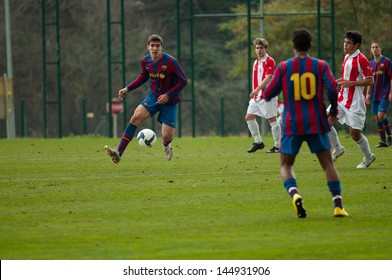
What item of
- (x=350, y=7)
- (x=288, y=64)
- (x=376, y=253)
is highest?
(x=350, y=7)

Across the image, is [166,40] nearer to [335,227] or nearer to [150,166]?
[150,166]

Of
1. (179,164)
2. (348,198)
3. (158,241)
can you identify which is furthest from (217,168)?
(158,241)

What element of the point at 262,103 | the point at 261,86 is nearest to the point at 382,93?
the point at 262,103

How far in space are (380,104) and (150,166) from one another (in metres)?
7.81

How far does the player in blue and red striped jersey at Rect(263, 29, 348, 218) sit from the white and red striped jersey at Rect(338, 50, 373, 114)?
6.07m

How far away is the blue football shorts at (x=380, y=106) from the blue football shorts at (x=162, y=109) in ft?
23.2

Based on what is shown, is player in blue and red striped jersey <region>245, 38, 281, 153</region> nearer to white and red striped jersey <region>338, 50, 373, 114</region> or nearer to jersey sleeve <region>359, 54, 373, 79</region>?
white and red striped jersey <region>338, 50, 373, 114</region>

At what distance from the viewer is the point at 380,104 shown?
24.0m

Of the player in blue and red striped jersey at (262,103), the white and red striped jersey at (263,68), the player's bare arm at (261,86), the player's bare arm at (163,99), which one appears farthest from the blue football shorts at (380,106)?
the player's bare arm at (163,99)

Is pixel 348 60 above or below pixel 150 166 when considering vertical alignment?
above

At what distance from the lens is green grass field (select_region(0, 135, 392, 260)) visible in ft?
29.7

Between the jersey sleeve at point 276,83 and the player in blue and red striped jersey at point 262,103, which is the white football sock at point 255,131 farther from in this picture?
the jersey sleeve at point 276,83

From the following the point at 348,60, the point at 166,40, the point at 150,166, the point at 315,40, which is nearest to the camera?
the point at 348,60

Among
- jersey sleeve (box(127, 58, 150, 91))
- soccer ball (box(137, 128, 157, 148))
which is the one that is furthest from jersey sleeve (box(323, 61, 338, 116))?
soccer ball (box(137, 128, 157, 148))
